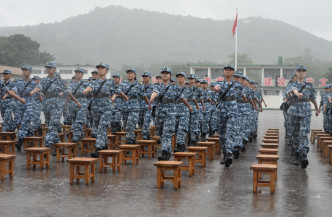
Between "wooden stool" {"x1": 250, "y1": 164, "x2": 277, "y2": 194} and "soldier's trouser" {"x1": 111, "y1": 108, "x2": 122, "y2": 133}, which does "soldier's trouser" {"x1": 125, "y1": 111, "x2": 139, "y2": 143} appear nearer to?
"soldier's trouser" {"x1": 111, "y1": 108, "x2": 122, "y2": 133}

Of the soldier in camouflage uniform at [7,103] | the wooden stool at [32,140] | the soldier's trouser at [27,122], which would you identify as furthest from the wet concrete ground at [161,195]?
the soldier in camouflage uniform at [7,103]

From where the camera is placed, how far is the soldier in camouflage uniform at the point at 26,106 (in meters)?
12.7

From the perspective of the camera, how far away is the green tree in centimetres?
8488

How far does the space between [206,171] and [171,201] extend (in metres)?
3.11

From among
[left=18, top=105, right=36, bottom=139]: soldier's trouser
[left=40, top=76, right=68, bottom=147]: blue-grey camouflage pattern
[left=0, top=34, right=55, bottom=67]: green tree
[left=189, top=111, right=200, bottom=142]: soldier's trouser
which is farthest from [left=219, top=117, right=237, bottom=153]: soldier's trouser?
[left=0, top=34, right=55, bottom=67]: green tree

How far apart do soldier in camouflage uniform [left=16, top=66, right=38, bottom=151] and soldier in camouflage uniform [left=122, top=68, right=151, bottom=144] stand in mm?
2695

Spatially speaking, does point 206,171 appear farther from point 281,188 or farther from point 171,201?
point 171,201

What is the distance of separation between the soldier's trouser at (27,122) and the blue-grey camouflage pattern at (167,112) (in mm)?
4062

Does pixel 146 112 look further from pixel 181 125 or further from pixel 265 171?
pixel 265 171

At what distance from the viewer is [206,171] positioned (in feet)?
31.6

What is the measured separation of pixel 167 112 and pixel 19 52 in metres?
81.8

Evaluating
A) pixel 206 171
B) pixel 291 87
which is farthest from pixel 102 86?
pixel 291 87

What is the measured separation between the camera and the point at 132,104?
42.0ft

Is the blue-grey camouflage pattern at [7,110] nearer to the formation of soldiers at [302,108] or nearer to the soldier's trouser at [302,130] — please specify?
the formation of soldiers at [302,108]
